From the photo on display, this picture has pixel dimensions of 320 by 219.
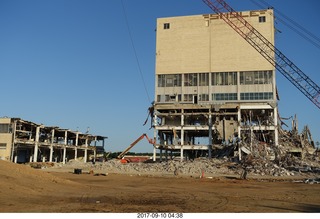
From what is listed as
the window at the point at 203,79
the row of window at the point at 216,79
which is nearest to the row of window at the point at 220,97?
the row of window at the point at 216,79

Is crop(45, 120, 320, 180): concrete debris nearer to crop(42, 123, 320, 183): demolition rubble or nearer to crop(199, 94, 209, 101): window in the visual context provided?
crop(42, 123, 320, 183): demolition rubble

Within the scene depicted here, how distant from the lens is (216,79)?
2965 inches

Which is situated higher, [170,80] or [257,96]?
[170,80]

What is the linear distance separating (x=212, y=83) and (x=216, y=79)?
134 centimetres

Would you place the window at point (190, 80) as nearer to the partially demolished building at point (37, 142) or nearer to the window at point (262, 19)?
the window at point (262, 19)

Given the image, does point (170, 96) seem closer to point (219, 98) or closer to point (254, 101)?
point (219, 98)

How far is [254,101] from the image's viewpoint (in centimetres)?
7200

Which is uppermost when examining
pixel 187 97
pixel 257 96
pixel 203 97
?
pixel 187 97

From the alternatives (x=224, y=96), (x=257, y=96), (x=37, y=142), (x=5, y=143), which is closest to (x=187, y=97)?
(x=224, y=96)

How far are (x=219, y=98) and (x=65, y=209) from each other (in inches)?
2458

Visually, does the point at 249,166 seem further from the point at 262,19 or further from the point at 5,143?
the point at 5,143

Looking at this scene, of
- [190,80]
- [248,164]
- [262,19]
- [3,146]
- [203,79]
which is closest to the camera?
[248,164]

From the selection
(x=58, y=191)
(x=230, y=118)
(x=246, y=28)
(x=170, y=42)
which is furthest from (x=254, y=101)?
(x=58, y=191)

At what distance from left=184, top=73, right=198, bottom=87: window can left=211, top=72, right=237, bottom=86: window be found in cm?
416
